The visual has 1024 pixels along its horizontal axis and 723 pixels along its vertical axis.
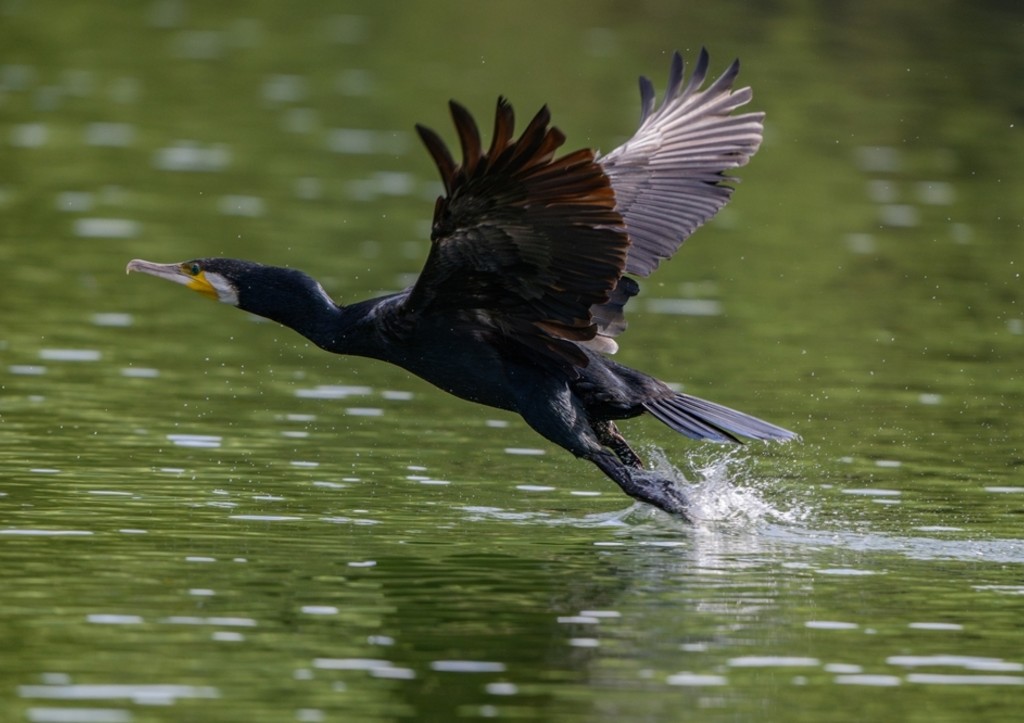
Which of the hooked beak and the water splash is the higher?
the hooked beak

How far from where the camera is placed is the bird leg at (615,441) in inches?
388

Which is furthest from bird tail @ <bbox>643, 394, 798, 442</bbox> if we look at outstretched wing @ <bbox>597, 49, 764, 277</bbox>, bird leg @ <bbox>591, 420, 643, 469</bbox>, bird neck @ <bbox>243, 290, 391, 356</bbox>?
bird neck @ <bbox>243, 290, 391, 356</bbox>

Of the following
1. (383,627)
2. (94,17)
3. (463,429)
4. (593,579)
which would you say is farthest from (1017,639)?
(94,17)

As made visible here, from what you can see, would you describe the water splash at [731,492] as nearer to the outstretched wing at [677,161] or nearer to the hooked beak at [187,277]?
the outstretched wing at [677,161]

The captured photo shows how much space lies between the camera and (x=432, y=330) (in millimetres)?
9242

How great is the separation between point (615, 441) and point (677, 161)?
1.58m

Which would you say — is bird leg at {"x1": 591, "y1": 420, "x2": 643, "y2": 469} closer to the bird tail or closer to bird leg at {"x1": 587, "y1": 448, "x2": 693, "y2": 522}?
the bird tail

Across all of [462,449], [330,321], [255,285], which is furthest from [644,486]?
[255,285]

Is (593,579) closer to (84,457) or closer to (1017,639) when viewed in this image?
(1017,639)

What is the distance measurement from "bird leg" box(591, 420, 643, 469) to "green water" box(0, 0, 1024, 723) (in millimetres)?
260

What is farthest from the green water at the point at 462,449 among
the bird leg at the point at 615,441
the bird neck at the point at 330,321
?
the bird neck at the point at 330,321

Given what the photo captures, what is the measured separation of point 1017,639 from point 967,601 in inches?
18.2

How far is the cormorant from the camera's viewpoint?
8.18 m

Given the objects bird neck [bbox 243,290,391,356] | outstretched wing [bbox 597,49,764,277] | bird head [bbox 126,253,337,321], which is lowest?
bird neck [bbox 243,290,391,356]
